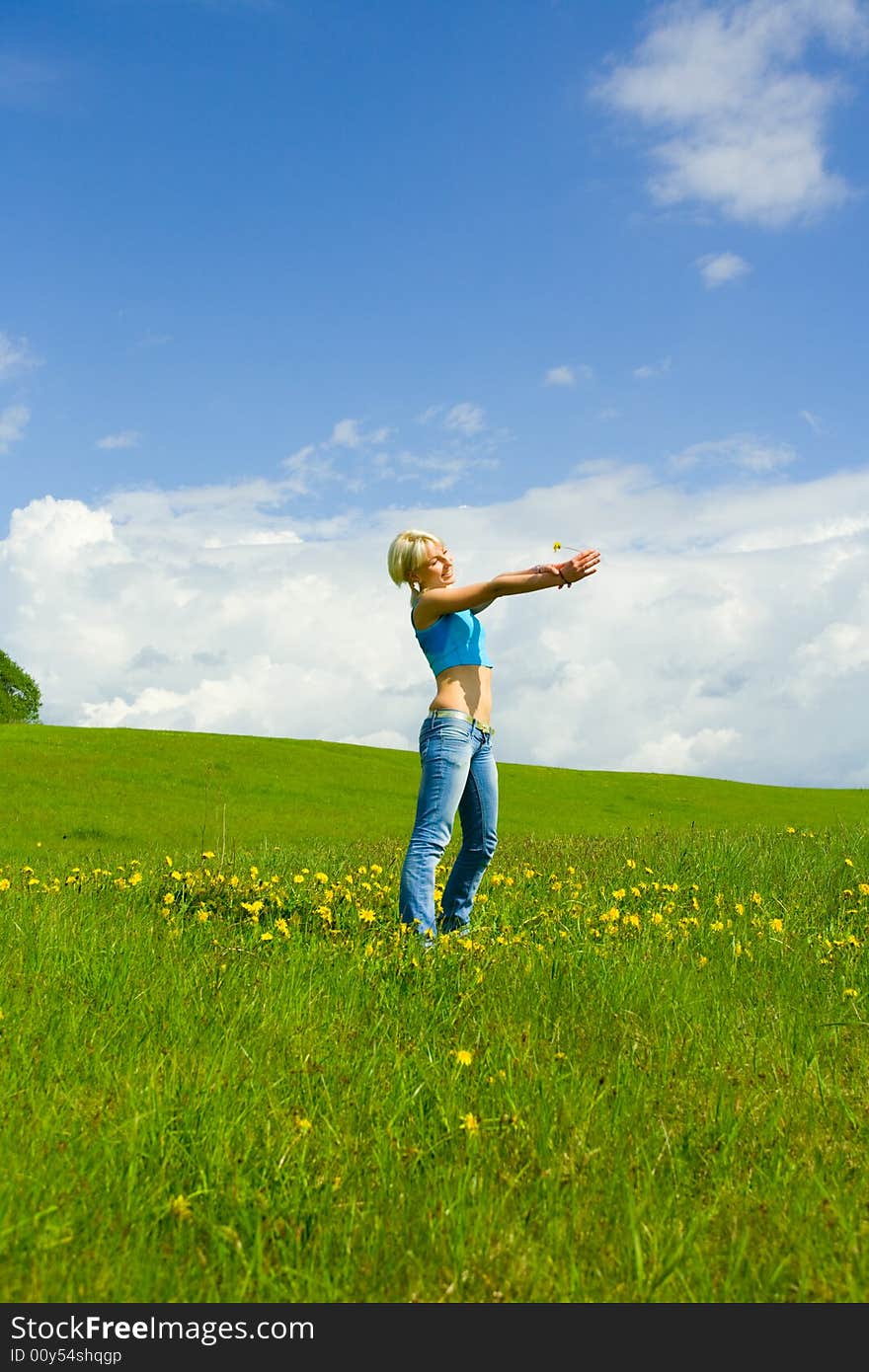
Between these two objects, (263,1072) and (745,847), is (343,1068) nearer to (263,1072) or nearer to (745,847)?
(263,1072)

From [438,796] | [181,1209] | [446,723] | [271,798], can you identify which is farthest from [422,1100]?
[271,798]

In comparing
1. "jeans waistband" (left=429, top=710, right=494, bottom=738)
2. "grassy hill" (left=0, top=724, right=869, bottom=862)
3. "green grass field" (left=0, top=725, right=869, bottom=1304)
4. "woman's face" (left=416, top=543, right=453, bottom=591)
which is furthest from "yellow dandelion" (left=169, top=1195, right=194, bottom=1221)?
"grassy hill" (left=0, top=724, right=869, bottom=862)

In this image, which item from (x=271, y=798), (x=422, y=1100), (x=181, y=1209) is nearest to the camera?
(x=181, y=1209)

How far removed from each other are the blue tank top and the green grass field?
1.88m

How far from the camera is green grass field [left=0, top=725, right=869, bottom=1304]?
2900 mm

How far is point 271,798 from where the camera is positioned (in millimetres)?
25328

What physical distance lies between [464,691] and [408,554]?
1.03 metres

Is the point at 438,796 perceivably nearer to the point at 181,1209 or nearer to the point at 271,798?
the point at 181,1209

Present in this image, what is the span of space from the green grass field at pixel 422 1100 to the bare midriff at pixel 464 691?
1.56m

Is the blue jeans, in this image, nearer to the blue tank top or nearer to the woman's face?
the blue tank top

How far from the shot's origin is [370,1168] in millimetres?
3395

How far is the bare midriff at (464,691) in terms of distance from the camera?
21.6ft

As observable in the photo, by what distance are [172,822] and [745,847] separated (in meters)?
11.8

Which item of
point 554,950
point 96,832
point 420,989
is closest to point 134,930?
point 420,989
